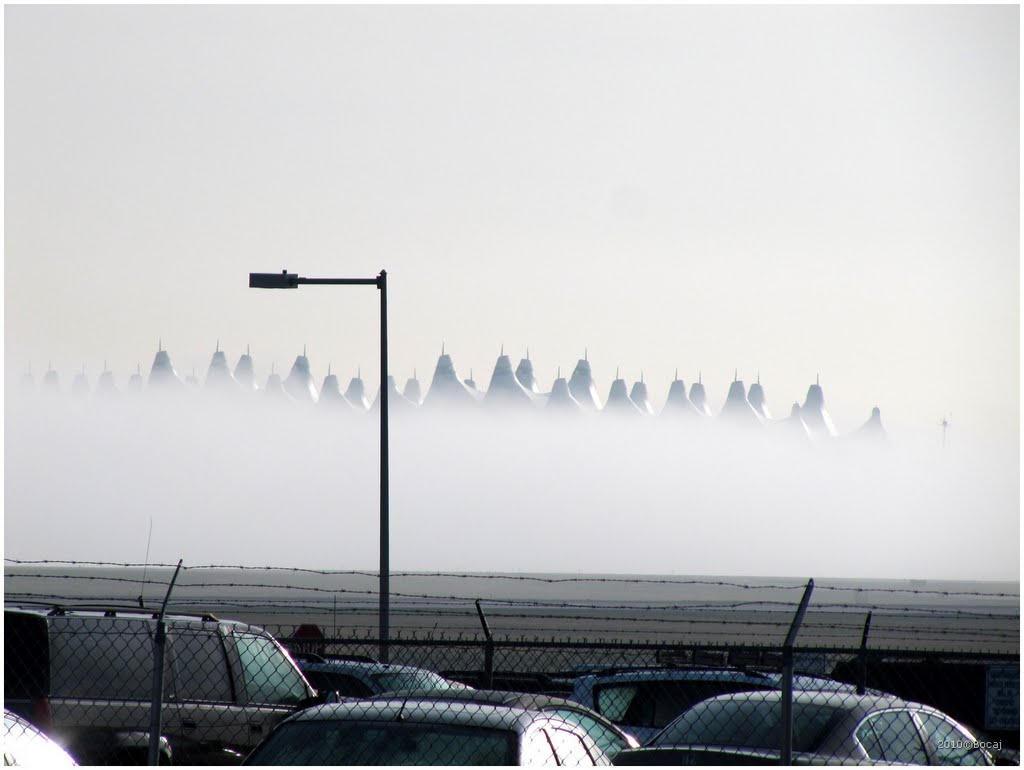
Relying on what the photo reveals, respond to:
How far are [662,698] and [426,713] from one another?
4.26 meters

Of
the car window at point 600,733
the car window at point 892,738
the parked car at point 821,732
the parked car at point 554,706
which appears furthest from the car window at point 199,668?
the car window at point 892,738

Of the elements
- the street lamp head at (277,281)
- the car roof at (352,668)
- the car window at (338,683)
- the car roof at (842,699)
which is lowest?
the car window at (338,683)

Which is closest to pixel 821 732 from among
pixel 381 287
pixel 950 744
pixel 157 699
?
pixel 950 744

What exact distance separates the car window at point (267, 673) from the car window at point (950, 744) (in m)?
4.92

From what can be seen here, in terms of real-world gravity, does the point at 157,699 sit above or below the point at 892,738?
above

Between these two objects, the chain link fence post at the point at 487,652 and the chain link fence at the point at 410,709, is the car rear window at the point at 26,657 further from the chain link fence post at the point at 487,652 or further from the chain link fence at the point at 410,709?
the chain link fence post at the point at 487,652

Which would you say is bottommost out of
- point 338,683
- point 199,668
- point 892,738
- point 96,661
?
point 338,683

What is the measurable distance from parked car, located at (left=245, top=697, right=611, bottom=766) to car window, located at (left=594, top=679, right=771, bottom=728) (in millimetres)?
3544

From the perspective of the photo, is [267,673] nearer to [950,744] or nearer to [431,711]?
[431,711]

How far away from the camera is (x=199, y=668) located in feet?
35.4

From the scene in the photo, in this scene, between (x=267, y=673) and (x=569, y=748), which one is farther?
(x=267, y=673)

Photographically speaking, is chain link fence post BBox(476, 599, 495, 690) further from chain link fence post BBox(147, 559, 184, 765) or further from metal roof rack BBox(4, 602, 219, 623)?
chain link fence post BBox(147, 559, 184, 765)

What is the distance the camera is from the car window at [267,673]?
36.8 feet

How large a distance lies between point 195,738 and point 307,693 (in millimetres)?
1250
